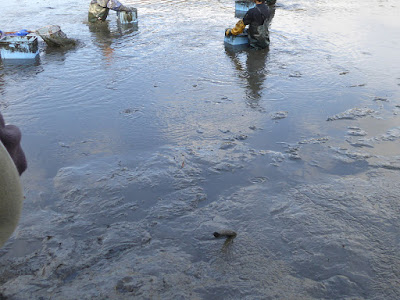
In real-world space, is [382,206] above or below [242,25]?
below

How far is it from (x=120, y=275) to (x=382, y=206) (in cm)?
261

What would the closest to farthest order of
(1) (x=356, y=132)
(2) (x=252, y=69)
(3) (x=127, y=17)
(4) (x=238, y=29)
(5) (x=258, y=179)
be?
(5) (x=258, y=179), (1) (x=356, y=132), (2) (x=252, y=69), (4) (x=238, y=29), (3) (x=127, y=17)

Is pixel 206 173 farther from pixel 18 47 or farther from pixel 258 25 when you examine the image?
pixel 18 47

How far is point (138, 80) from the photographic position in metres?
7.51

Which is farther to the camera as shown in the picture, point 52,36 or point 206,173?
point 52,36

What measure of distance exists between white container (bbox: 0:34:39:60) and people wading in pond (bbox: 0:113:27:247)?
7.77 m

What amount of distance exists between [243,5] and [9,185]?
1331 centimetres

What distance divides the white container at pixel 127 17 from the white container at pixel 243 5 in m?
3.76

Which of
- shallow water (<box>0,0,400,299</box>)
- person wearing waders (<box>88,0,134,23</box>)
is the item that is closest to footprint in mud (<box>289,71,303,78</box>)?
shallow water (<box>0,0,400,299</box>)

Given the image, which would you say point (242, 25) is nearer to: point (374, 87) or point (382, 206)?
point (374, 87)

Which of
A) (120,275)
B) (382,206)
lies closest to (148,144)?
(120,275)

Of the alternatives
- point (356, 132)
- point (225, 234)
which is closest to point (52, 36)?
point (356, 132)

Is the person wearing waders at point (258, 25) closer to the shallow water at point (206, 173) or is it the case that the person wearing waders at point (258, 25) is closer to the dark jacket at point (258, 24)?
the dark jacket at point (258, 24)

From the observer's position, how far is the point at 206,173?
14.6 feet
